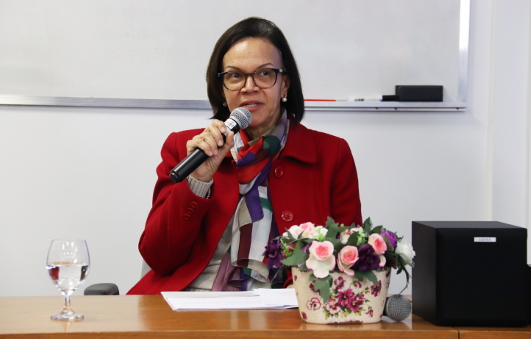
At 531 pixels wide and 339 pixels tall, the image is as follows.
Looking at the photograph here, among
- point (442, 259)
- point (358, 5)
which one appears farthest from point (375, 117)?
point (442, 259)

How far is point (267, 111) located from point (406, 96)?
0.76 m

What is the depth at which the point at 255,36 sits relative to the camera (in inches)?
76.8

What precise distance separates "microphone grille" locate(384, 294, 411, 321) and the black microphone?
1.80 feet

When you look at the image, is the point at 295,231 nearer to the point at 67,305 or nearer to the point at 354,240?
the point at 354,240

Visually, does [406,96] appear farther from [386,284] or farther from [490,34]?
[386,284]

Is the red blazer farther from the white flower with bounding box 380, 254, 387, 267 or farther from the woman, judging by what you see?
the white flower with bounding box 380, 254, 387, 267

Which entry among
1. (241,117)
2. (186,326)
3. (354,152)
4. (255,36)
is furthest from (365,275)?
(354,152)

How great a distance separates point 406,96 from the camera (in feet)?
7.99

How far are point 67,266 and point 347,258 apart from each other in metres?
0.52

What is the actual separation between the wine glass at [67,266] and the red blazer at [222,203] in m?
0.50

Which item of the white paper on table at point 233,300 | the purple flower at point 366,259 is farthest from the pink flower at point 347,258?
the white paper on table at point 233,300

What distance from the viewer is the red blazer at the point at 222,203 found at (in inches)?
66.4

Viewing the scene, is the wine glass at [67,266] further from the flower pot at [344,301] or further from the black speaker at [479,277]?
the black speaker at [479,277]

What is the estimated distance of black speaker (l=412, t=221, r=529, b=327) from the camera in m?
1.11
